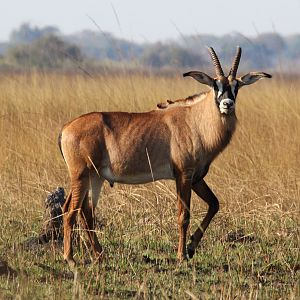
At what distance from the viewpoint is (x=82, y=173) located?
314 inches

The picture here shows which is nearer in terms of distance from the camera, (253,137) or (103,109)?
(253,137)

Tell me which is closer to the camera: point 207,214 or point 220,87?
point 220,87

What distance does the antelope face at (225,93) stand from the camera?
26.3 feet

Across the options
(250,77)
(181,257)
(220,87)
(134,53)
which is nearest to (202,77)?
(220,87)

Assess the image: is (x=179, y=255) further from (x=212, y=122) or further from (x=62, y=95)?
(x=62, y=95)

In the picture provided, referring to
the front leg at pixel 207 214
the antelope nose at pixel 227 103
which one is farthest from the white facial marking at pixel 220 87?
the front leg at pixel 207 214

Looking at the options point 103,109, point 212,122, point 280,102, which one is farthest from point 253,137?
point 212,122

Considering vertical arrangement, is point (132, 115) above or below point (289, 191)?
above

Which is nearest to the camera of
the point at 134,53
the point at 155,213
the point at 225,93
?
the point at 225,93

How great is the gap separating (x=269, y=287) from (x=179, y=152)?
169 centimetres

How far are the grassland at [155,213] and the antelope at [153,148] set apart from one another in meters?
0.34

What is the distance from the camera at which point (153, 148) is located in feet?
27.2

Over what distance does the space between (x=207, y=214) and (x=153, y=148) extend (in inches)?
30.1

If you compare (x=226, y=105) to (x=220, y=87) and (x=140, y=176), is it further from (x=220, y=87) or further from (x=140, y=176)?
(x=140, y=176)
